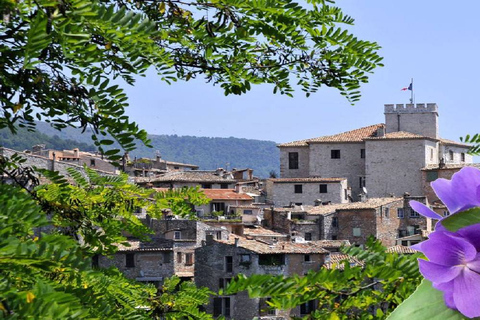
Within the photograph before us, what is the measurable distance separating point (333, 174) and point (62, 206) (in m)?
58.0

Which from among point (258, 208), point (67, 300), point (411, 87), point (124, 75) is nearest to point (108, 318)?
point (67, 300)

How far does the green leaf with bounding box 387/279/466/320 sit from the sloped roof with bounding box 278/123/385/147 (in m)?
60.7

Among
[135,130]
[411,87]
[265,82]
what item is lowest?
[135,130]

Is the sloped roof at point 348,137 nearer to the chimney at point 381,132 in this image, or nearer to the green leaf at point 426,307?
the chimney at point 381,132

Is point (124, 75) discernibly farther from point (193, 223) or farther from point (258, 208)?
point (258, 208)

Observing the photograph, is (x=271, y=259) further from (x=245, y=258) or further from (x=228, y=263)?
(x=228, y=263)

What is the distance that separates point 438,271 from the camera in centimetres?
71

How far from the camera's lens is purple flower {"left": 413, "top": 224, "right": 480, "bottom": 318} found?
0.67 metres

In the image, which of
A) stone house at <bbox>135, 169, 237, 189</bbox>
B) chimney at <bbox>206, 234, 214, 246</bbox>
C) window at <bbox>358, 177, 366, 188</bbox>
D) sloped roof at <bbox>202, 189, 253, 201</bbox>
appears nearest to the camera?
chimney at <bbox>206, 234, 214, 246</bbox>

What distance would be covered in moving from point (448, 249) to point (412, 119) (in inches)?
2604

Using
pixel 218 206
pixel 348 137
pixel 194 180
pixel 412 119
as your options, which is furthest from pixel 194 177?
pixel 412 119

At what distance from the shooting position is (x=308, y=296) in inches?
127

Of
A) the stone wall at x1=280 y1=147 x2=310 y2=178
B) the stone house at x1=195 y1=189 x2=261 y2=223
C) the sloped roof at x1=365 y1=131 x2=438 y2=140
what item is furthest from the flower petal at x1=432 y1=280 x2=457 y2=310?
the stone wall at x1=280 y1=147 x2=310 y2=178

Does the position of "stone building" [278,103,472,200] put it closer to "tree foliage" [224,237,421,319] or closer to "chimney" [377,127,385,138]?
"chimney" [377,127,385,138]
